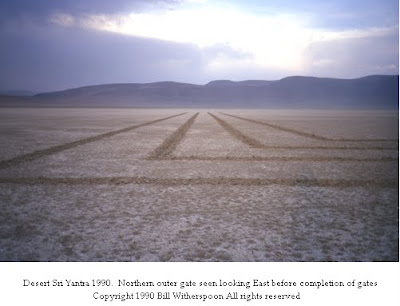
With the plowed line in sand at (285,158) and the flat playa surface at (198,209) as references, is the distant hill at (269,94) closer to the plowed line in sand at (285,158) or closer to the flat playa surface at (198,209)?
the plowed line in sand at (285,158)

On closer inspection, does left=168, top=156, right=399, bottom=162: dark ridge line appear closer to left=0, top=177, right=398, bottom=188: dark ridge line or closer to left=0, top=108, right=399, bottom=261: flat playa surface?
left=0, top=108, right=399, bottom=261: flat playa surface

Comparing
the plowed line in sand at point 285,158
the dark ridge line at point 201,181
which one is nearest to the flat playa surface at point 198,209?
the dark ridge line at point 201,181

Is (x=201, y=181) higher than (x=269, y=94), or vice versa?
(x=269, y=94)

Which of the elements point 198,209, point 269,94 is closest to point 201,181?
point 198,209

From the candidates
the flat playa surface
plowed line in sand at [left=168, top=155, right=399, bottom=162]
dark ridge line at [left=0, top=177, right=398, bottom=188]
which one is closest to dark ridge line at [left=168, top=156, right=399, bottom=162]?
plowed line in sand at [left=168, top=155, right=399, bottom=162]

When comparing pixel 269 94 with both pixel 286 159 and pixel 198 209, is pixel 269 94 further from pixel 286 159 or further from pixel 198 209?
pixel 198 209
